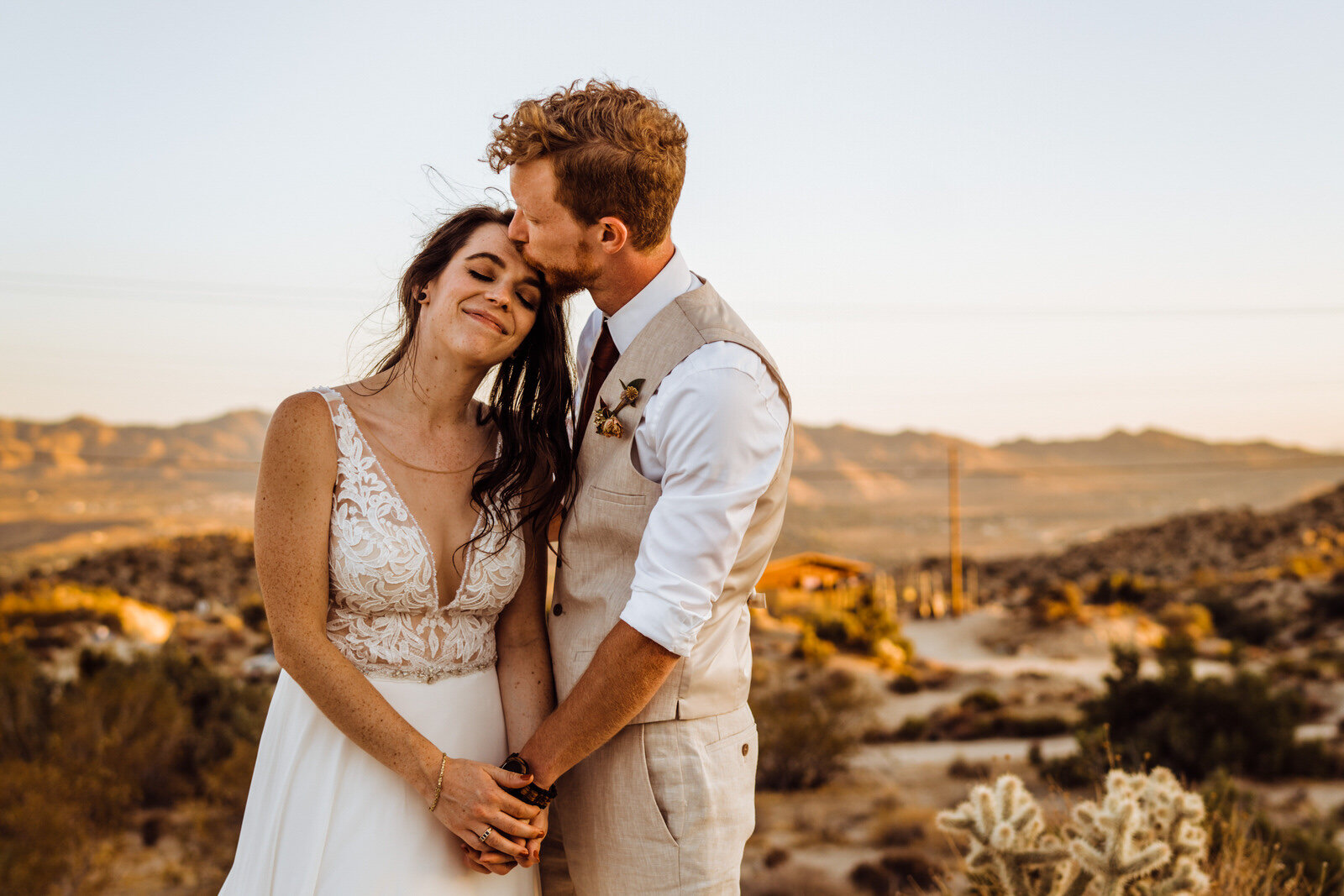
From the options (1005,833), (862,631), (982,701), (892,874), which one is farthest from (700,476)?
(862,631)

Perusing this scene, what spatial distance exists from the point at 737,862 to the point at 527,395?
3.86 feet

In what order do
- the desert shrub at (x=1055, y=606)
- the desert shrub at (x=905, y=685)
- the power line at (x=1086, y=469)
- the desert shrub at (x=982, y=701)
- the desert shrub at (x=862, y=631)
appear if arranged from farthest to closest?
the power line at (x=1086, y=469) → the desert shrub at (x=1055, y=606) → the desert shrub at (x=862, y=631) → the desert shrub at (x=905, y=685) → the desert shrub at (x=982, y=701)

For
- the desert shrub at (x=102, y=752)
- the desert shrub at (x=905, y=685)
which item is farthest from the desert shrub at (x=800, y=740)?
the desert shrub at (x=102, y=752)

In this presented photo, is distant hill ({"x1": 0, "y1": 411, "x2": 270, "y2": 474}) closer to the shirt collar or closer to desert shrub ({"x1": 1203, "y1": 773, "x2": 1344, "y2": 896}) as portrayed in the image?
desert shrub ({"x1": 1203, "y1": 773, "x2": 1344, "y2": 896})

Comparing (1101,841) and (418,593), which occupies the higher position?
(418,593)

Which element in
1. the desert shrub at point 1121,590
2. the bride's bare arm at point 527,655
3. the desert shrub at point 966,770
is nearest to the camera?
the bride's bare arm at point 527,655

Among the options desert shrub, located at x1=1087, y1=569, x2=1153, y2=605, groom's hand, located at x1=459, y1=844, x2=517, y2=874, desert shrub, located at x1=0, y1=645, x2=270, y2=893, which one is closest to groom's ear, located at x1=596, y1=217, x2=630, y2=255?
groom's hand, located at x1=459, y1=844, x2=517, y2=874

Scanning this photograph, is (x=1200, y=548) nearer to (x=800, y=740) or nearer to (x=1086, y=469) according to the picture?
(x=1086, y=469)

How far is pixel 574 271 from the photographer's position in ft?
6.52

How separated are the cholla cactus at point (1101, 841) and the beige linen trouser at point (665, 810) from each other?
2.02 m

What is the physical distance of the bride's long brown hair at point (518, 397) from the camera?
2061 millimetres

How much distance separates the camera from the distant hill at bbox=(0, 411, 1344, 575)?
28453 millimetres

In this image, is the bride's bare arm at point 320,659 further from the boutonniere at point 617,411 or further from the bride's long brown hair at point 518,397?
the boutonniere at point 617,411

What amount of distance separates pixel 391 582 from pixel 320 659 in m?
0.20
